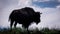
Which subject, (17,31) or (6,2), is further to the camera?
(6,2)

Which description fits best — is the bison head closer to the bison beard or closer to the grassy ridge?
the bison beard

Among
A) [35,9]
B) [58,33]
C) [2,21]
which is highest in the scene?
[35,9]

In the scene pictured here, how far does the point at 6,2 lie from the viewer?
301cm

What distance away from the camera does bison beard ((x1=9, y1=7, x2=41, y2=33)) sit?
9.41 ft

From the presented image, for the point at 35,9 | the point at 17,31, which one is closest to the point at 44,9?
the point at 35,9

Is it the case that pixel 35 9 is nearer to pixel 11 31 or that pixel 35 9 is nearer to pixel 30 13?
pixel 30 13

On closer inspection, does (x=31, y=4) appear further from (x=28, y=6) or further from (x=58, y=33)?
(x=58, y=33)

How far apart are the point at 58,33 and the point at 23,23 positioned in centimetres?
56

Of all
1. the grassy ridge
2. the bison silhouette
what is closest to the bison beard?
the bison silhouette

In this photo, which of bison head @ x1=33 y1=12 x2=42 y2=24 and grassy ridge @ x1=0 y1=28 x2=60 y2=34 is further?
bison head @ x1=33 y1=12 x2=42 y2=24

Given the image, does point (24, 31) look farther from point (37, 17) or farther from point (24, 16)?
point (37, 17)

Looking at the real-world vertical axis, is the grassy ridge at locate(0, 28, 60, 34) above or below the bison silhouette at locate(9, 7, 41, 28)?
below

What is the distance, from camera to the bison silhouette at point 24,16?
287 centimetres

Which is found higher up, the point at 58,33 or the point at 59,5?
the point at 59,5
